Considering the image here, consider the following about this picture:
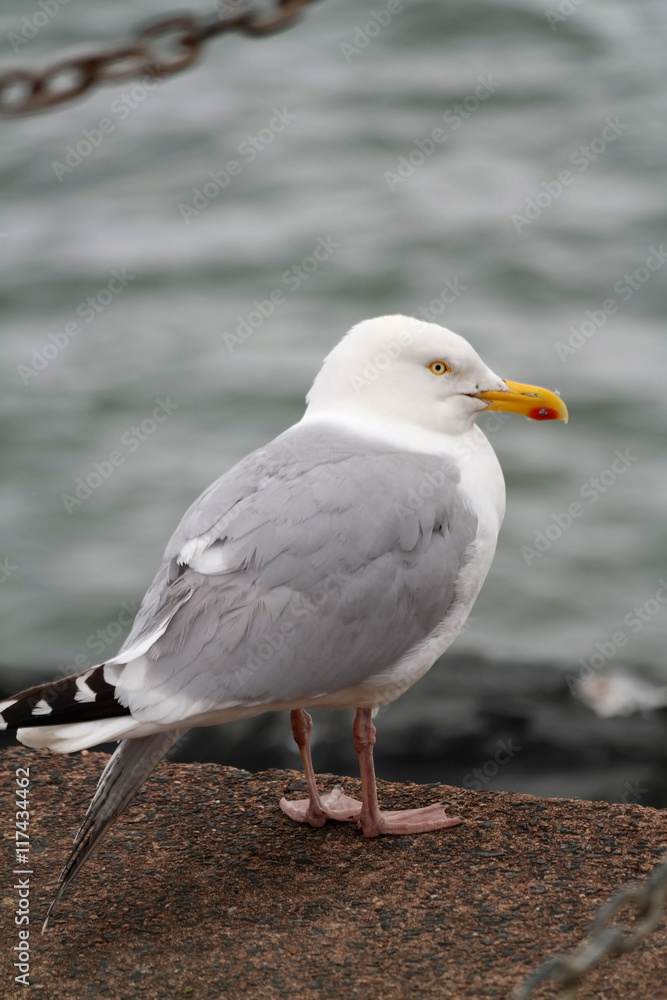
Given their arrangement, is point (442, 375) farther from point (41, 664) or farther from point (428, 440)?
point (41, 664)

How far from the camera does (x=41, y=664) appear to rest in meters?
7.27

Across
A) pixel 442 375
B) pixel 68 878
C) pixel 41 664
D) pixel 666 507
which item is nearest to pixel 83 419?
pixel 41 664

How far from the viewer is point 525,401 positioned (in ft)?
14.1

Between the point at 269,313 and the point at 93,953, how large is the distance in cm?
814

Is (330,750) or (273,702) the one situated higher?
(273,702)

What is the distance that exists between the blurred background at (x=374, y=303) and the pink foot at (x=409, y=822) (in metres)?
2.05

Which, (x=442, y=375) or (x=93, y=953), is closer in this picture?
(x=93, y=953)
